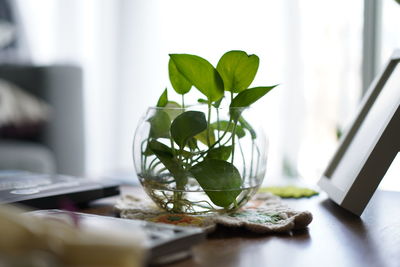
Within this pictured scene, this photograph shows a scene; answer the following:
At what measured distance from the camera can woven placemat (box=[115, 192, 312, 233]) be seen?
645 mm

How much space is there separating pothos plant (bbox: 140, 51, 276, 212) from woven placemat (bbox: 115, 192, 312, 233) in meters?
0.02

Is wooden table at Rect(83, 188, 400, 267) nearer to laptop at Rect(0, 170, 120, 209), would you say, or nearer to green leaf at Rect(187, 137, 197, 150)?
green leaf at Rect(187, 137, 197, 150)

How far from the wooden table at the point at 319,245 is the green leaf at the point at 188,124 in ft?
0.42

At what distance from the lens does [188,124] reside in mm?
623

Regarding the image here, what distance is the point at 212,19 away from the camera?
10.2ft

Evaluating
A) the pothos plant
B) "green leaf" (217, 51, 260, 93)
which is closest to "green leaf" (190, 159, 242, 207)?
the pothos plant

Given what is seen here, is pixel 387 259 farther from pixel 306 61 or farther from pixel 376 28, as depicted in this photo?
pixel 306 61

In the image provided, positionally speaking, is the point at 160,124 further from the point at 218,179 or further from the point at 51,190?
the point at 51,190

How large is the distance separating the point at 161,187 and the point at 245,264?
0.70 feet

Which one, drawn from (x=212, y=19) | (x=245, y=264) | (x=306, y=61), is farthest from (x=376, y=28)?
(x=245, y=264)

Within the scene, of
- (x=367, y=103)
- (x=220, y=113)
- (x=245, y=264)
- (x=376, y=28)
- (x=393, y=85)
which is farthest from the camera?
(x=376, y=28)

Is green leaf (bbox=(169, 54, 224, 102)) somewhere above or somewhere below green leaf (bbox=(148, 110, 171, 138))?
above

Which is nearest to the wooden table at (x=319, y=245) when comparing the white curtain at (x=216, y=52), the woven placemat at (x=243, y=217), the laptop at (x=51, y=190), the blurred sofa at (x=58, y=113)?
the woven placemat at (x=243, y=217)

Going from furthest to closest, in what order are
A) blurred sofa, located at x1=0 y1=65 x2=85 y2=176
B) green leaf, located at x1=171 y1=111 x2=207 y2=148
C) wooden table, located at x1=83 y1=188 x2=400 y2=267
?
blurred sofa, located at x1=0 y1=65 x2=85 y2=176
green leaf, located at x1=171 y1=111 x2=207 y2=148
wooden table, located at x1=83 y1=188 x2=400 y2=267
